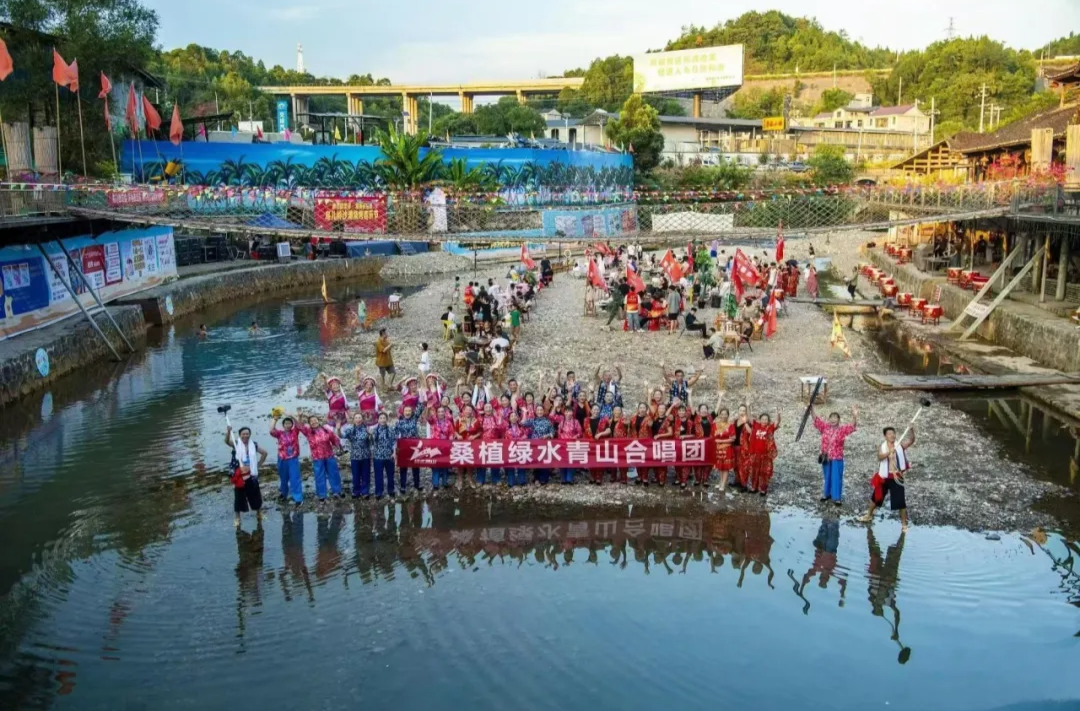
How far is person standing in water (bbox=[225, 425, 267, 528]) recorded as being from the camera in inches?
481

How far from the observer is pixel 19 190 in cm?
2200

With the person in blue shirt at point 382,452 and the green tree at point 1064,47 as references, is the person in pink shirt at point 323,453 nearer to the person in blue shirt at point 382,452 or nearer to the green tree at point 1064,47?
the person in blue shirt at point 382,452

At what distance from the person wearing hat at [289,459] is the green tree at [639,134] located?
5975 cm

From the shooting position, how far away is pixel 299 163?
51750mm

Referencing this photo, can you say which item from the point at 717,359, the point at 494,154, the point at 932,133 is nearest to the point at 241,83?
the point at 494,154

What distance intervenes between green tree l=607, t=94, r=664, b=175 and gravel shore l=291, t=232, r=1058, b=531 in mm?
37149

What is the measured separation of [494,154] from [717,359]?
3633cm

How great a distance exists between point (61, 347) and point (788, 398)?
59.2 ft

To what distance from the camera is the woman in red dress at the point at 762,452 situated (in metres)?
13.5

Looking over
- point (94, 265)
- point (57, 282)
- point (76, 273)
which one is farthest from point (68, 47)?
point (57, 282)

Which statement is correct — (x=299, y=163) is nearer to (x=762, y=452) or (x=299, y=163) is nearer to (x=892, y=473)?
(x=762, y=452)

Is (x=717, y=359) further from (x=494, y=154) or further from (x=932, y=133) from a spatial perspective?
(x=932, y=133)

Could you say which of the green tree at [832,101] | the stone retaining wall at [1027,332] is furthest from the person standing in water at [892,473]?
the green tree at [832,101]

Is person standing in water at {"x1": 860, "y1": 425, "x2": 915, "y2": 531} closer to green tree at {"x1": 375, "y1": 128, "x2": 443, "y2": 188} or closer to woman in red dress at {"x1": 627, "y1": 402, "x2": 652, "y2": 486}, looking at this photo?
woman in red dress at {"x1": 627, "y1": 402, "x2": 652, "y2": 486}
